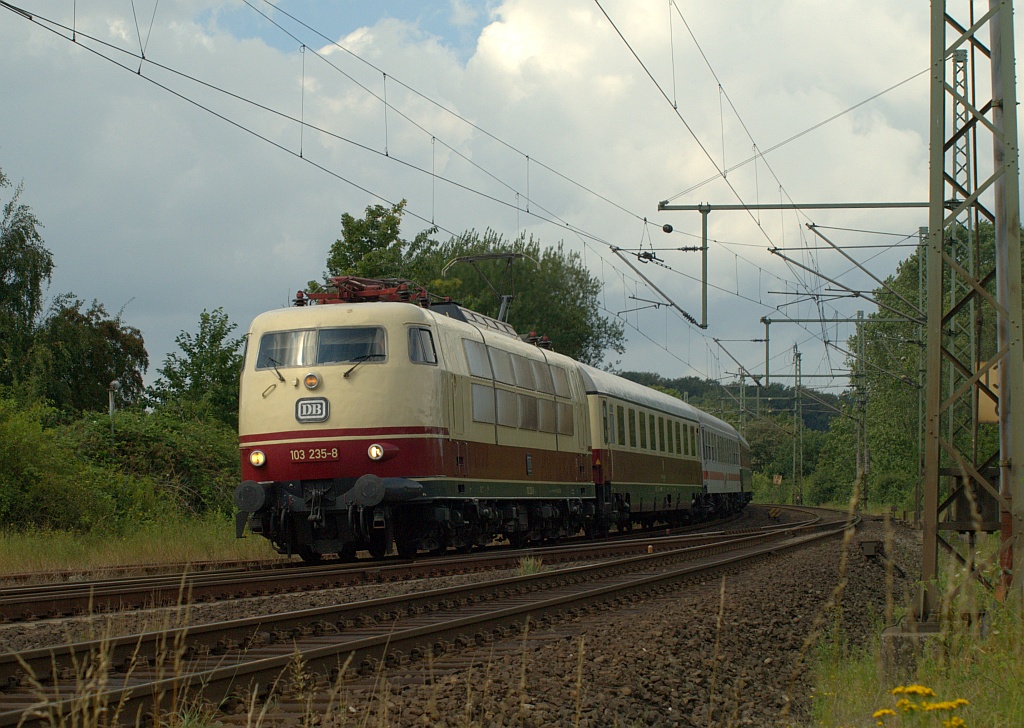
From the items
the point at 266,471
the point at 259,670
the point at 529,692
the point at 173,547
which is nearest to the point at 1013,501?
the point at 529,692

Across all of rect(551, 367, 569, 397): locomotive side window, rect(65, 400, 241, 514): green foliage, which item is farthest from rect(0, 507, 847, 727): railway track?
rect(65, 400, 241, 514): green foliage

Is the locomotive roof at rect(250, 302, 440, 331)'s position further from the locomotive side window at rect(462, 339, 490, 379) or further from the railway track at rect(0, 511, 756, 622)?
the railway track at rect(0, 511, 756, 622)

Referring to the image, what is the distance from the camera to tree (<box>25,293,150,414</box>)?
30609 mm

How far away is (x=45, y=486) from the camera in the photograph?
20.3 meters

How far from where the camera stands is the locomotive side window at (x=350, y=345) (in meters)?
16.0

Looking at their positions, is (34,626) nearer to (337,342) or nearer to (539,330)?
(337,342)

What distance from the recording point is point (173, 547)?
18.7m

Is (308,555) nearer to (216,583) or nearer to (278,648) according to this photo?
(216,583)

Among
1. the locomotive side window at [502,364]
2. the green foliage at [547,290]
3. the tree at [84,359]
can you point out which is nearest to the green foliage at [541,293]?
the green foliage at [547,290]

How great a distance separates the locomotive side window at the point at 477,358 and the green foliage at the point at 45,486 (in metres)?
7.62

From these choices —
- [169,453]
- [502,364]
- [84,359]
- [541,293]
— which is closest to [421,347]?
[502,364]

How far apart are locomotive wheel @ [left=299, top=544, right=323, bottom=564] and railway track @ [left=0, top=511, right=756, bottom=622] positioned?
0.68 ft

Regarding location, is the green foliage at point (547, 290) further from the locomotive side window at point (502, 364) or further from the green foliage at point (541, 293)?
the locomotive side window at point (502, 364)

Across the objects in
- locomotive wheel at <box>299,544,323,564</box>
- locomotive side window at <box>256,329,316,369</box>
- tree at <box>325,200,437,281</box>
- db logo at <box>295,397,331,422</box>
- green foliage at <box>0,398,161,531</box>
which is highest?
tree at <box>325,200,437,281</box>
